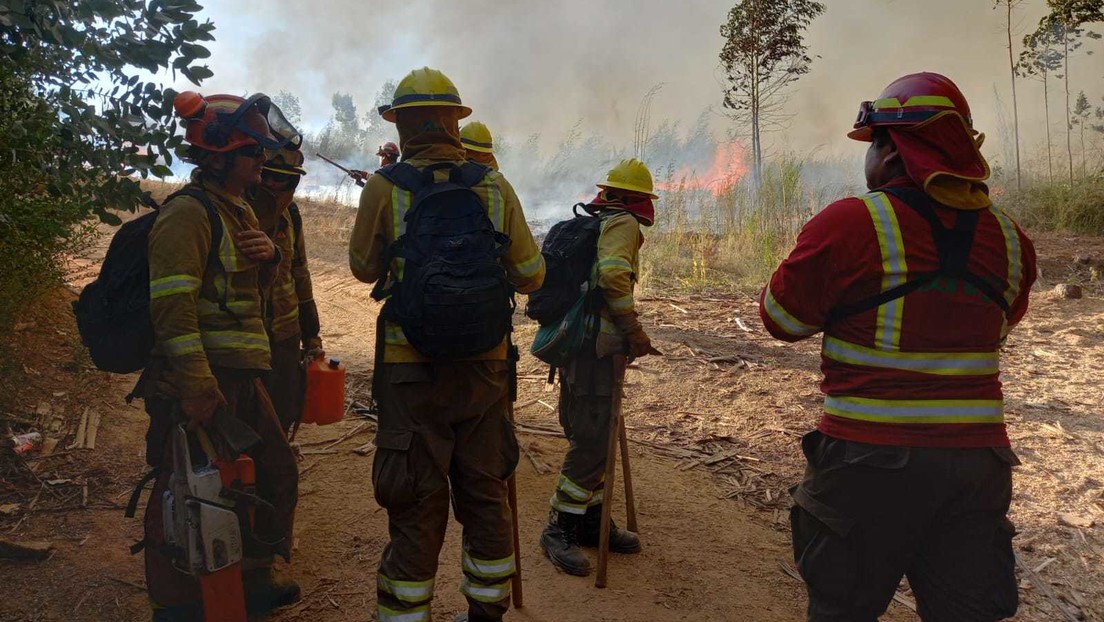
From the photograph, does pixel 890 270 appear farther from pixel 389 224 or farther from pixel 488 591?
pixel 488 591

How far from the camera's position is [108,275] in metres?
2.87

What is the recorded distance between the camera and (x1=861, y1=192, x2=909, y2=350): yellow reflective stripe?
6.87ft

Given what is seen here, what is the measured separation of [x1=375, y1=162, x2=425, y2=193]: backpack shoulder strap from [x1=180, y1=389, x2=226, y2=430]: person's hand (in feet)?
3.74

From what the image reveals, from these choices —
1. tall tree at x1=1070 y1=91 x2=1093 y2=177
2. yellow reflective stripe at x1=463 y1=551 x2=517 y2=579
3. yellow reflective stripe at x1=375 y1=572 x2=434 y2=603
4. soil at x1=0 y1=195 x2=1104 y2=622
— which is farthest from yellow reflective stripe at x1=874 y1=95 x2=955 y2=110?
tall tree at x1=1070 y1=91 x2=1093 y2=177

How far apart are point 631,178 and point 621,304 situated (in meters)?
0.76

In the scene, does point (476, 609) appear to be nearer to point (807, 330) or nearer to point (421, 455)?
point (421, 455)

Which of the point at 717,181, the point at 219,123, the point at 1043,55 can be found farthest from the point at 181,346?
the point at 1043,55

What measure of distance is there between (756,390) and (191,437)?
471 centimetres

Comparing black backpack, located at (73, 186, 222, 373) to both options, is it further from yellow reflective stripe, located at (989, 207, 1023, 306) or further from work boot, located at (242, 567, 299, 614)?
yellow reflective stripe, located at (989, 207, 1023, 306)

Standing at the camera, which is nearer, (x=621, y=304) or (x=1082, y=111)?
(x=621, y=304)

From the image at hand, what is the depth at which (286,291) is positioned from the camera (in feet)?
13.5

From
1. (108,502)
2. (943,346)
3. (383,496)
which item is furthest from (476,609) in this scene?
(108,502)

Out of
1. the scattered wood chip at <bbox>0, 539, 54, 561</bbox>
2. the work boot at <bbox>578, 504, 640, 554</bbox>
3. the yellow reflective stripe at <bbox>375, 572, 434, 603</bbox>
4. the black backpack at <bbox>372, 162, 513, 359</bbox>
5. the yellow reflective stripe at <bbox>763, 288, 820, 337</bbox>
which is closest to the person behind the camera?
the yellow reflective stripe at <bbox>763, 288, 820, 337</bbox>

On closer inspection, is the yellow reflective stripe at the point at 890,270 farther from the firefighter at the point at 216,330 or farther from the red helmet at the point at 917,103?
the firefighter at the point at 216,330
